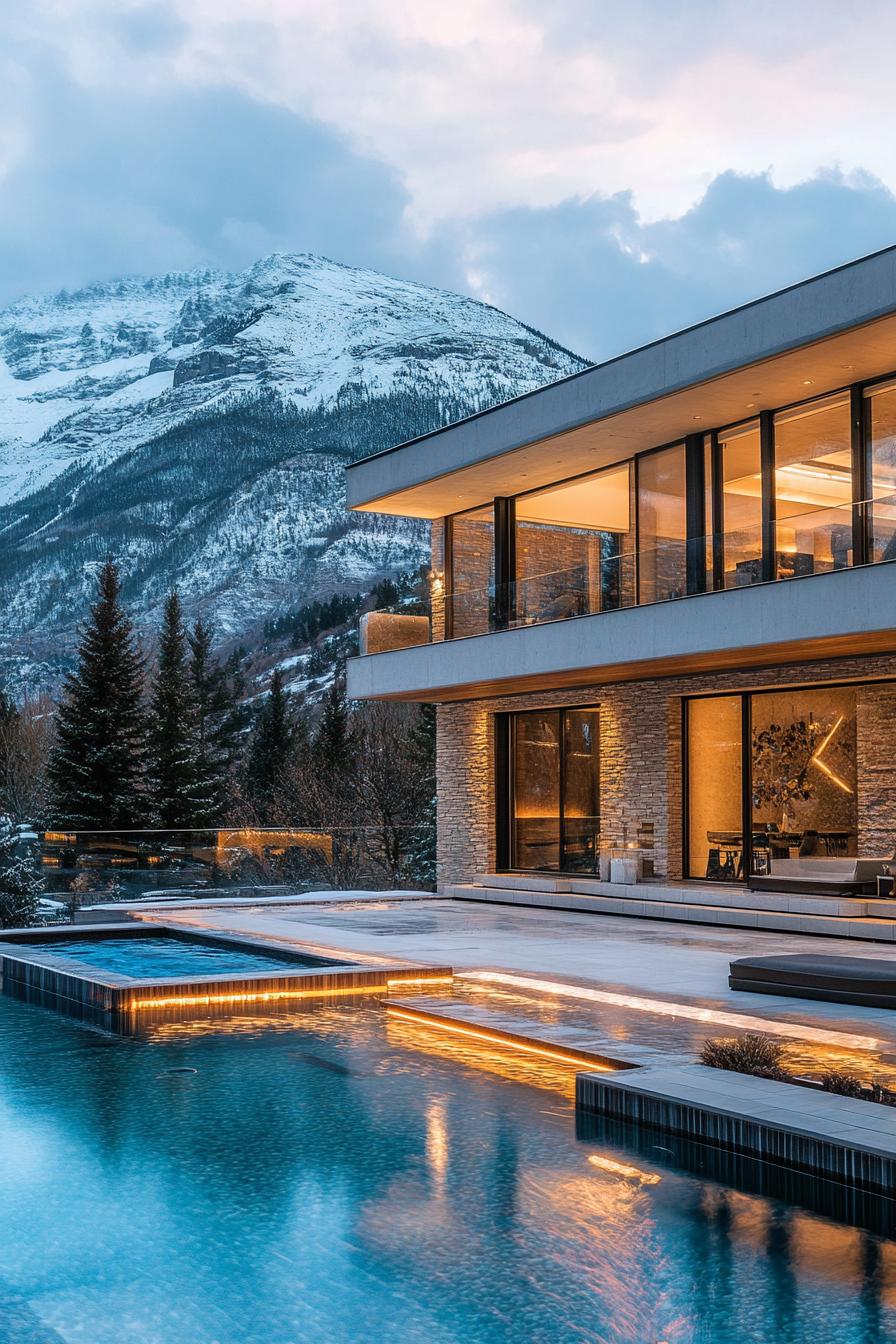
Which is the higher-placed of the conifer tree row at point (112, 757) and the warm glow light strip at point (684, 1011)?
the conifer tree row at point (112, 757)

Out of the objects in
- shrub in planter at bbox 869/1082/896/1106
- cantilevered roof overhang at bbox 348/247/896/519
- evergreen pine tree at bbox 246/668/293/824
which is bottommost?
shrub in planter at bbox 869/1082/896/1106

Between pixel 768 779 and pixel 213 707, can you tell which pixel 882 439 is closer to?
pixel 768 779

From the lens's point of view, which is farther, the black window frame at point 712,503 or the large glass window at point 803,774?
the large glass window at point 803,774

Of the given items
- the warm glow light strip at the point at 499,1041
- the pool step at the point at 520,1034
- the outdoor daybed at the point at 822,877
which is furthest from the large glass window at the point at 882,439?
the warm glow light strip at the point at 499,1041

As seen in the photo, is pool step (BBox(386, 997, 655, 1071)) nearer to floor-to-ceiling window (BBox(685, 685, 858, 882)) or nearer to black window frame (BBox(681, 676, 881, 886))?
floor-to-ceiling window (BBox(685, 685, 858, 882))

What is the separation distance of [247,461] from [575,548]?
10245 cm

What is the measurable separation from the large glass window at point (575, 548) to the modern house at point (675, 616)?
0.15ft

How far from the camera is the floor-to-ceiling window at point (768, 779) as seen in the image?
17562 mm

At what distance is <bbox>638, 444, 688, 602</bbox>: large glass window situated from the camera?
17766 mm

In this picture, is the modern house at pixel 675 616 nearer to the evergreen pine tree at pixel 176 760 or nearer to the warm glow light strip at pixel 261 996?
the warm glow light strip at pixel 261 996

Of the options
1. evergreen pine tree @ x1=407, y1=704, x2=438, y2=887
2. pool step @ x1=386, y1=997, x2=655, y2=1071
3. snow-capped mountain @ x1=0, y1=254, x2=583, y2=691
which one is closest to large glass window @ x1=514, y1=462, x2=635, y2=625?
pool step @ x1=386, y1=997, x2=655, y2=1071

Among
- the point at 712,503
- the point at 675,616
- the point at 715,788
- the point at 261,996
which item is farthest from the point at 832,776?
the point at 261,996

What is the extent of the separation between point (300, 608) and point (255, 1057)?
305 feet

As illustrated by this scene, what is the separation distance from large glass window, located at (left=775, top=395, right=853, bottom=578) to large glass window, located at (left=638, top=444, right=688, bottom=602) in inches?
57.6
